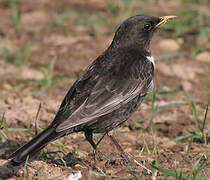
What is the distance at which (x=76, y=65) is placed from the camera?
8.38 meters

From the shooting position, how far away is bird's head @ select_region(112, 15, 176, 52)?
19.2 ft

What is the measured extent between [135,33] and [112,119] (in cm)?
123

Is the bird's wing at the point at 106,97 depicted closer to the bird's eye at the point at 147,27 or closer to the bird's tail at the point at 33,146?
the bird's tail at the point at 33,146

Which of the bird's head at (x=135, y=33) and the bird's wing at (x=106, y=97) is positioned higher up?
the bird's head at (x=135, y=33)

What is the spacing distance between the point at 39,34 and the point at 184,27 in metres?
2.60

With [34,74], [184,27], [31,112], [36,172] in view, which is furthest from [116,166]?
[184,27]

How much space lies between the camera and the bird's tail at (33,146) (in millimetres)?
4410

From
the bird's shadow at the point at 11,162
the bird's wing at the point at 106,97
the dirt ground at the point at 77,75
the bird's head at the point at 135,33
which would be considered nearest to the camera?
the bird's shadow at the point at 11,162

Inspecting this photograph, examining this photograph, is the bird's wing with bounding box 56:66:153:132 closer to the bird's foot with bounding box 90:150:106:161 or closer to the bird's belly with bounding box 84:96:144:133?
the bird's belly with bounding box 84:96:144:133

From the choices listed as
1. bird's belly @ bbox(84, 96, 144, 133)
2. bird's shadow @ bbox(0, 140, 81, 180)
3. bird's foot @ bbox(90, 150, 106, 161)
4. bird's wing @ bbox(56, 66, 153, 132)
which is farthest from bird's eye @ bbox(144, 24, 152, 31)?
bird's shadow @ bbox(0, 140, 81, 180)

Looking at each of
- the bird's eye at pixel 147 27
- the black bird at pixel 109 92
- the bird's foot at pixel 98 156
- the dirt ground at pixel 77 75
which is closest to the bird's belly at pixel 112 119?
the black bird at pixel 109 92

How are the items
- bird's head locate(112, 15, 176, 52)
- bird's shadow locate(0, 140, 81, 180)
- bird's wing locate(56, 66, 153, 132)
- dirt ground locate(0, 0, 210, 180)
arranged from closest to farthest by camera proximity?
bird's shadow locate(0, 140, 81, 180)
bird's wing locate(56, 66, 153, 132)
dirt ground locate(0, 0, 210, 180)
bird's head locate(112, 15, 176, 52)

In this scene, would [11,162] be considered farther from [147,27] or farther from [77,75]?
[77,75]

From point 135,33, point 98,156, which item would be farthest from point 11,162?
point 135,33
